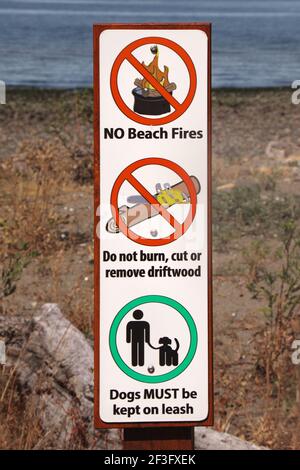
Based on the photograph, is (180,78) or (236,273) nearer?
(180,78)

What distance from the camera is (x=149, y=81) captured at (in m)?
3.12

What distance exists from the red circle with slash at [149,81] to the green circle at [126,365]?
0.56 meters

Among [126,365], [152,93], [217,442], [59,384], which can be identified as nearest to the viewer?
[152,93]

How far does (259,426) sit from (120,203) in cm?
205

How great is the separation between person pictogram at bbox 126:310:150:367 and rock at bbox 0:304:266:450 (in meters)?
1.04

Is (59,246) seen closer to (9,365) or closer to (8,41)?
(9,365)

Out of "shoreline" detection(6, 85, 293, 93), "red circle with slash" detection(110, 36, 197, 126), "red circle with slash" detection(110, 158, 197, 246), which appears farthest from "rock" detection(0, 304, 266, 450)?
"shoreline" detection(6, 85, 293, 93)

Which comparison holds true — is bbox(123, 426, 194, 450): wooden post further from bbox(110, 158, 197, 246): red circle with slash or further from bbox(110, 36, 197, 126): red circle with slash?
bbox(110, 36, 197, 126): red circle with slash

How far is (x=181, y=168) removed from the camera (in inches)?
123

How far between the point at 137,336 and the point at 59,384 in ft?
5.20

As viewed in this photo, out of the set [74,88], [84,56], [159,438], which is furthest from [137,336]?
[84,56]

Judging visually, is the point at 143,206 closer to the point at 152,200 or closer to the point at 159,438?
the point at 152,200

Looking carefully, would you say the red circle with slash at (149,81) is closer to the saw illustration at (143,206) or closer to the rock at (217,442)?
the saw illustration at (143,206)
